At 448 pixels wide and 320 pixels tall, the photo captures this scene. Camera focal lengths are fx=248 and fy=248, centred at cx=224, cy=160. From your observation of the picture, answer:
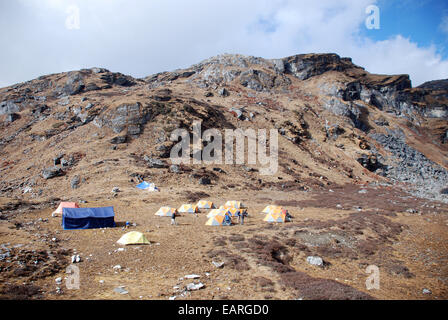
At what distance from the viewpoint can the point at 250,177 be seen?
46.6 m

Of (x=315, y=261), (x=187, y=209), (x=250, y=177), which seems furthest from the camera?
(x=250, y=177)

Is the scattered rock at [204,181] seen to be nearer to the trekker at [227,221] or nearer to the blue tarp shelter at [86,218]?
the trekker at [227,221]

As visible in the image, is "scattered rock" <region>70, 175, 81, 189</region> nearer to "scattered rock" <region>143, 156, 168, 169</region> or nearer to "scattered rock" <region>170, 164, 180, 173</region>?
"scattered rock" <region>143, 156, 168, 169</region>

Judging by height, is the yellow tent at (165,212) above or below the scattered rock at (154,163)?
below

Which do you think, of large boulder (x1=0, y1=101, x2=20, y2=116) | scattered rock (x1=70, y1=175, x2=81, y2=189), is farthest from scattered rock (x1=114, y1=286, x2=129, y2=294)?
large boulder (x1=0, y1=101, x2=20, y2=116)

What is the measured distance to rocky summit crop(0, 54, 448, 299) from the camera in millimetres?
14000

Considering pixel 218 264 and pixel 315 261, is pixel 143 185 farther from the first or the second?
pixel 315 261

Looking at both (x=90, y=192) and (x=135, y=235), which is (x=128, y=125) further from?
(x=135, y=235)

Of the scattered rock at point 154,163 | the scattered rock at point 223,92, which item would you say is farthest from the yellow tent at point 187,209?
the scattered rock at point 223,92

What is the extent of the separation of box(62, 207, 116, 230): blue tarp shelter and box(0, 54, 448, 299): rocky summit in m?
1.75
